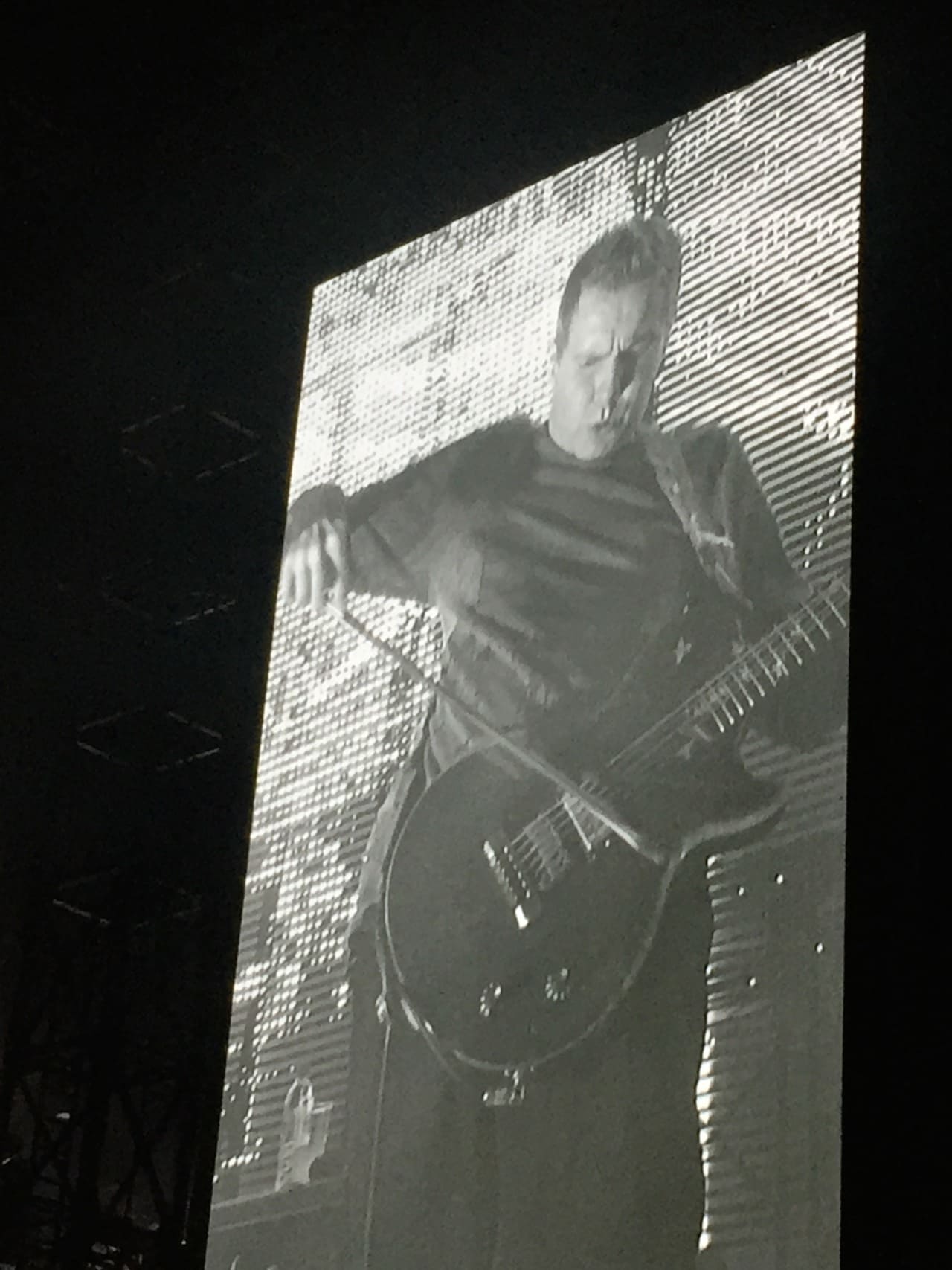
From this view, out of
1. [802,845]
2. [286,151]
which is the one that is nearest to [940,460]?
[802,845]

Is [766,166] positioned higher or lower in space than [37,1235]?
higher

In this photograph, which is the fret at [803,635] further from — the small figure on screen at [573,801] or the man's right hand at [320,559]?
the man's right hand at [320,559]

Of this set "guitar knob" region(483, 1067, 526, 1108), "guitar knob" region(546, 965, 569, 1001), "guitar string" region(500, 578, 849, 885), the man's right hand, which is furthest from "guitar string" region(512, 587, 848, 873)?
the man's right hand

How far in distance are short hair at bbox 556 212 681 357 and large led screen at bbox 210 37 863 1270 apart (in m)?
0.02

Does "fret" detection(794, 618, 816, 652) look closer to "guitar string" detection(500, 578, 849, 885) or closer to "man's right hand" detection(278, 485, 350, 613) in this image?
"guitar string" detection(500, 578, 849, 885)

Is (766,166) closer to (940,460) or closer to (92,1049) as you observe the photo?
(940,460)

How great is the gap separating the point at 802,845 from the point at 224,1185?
1.00m

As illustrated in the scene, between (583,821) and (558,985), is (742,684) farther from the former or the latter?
(558,985)

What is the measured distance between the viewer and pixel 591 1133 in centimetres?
214

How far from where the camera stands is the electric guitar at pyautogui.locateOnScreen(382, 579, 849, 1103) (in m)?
2.18

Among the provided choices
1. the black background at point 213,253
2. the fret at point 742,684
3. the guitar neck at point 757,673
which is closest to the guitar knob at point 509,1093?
the guitar neck at point 757,673

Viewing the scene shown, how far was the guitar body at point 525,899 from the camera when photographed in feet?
7.20

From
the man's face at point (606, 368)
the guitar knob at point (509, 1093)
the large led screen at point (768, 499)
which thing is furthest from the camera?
the man's face at point (606, 368)

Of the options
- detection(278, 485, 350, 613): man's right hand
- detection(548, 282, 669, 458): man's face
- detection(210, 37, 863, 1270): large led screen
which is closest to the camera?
detection(210, 37, 863, 1270): large led screen
